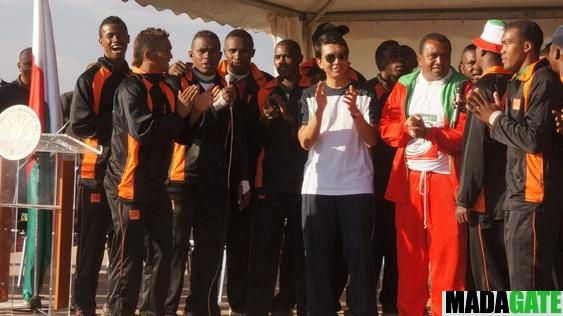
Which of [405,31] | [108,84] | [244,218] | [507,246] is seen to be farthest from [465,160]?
[405,31]

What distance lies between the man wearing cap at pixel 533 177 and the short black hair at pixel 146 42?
7.59 ft

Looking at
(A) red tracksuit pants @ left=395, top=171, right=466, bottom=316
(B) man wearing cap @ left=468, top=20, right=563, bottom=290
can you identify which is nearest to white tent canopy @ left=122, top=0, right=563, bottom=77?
(A) red tracksuit pants @ left=395, top=171, right=466, bottom=316

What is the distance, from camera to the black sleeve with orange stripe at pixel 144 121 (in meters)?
6.26

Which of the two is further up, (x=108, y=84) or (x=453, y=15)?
(x=453, y=15)

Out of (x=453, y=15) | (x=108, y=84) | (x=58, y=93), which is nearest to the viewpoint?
(x=108, y=84)

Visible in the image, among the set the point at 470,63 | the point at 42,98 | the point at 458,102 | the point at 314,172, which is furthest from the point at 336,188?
the point at 42,98

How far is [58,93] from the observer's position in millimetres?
7574

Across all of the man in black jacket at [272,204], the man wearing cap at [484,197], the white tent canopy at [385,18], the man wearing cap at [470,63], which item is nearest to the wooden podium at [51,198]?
the man in black jacket at [272,204]

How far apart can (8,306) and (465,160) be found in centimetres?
356

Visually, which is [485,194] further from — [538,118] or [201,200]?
[201,200]

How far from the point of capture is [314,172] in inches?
260

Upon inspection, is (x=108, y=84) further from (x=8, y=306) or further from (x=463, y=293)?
(x=463, y=293)

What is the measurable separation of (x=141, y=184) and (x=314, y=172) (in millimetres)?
1186

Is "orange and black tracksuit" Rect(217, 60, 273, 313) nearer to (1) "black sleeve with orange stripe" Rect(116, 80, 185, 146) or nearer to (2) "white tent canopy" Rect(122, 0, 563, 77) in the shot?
(1) "black sleeve with orange stripe" Rect(116, 80, 185, 146)
